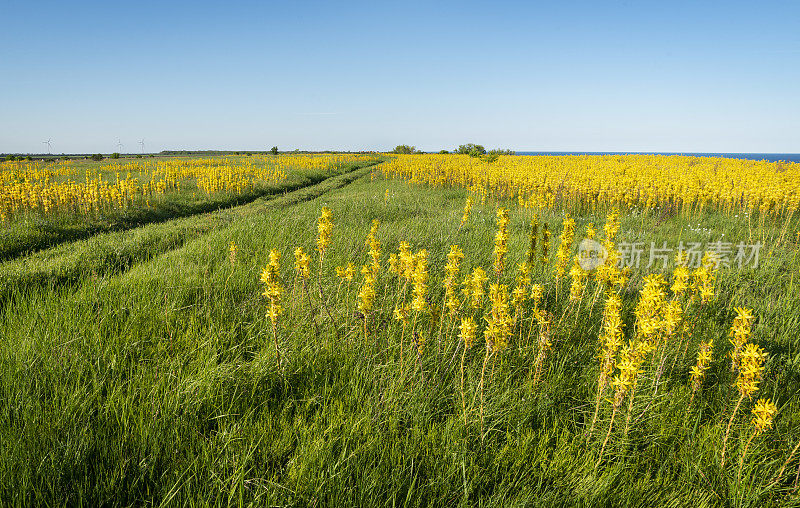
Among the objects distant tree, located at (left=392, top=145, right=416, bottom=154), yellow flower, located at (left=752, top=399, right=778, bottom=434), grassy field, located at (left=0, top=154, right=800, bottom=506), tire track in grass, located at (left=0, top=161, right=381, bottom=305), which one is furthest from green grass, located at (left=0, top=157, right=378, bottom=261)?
distant tree, located at (left=392, top=145, right=416, bottom=154)

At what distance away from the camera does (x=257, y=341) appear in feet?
10.3

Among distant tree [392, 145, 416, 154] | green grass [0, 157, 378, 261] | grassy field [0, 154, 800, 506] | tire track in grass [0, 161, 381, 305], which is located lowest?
grassy field [0, 154, 800, 506]

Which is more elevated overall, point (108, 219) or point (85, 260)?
point (108, 219)

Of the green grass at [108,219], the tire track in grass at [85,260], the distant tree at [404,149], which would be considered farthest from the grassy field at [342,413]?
the distant tree at [404,149]

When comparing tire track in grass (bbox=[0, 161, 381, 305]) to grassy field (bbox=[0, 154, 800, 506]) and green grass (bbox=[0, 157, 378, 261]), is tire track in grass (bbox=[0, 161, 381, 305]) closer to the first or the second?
green grass (bbox=[0, 157, 378, 261])

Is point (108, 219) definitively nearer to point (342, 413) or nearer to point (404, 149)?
point (342, 413)

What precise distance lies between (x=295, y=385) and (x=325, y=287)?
6.37 feet

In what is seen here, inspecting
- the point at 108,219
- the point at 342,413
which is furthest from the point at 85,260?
the point at 342,413

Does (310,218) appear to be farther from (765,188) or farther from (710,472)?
(765,188)

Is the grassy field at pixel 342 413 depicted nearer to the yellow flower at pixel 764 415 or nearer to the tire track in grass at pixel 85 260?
the yellow flower at pixel 764 415

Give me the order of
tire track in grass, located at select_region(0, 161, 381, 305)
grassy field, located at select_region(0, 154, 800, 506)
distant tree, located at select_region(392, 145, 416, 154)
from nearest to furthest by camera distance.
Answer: grassy field, located at select_region(0, 154, 800, 506) < tire track in grass, located at select_region(0, 161, 381, 305) < distant tree, located at select_region(392, 145, 416, 154)

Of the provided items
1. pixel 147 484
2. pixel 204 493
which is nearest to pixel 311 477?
pixel 204 493

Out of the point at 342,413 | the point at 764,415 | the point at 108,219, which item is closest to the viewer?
the point at 764,415

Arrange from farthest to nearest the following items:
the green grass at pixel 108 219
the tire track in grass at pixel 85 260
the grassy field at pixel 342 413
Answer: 1. the green grass at pixel 108 219
2. the tire track in grass at pixel 85 260
3. the grassy field at pixel 342 413
